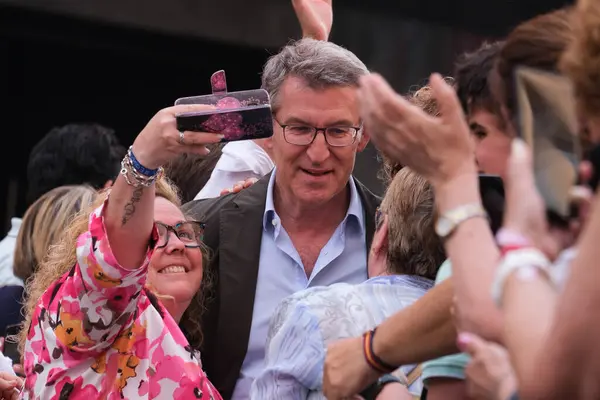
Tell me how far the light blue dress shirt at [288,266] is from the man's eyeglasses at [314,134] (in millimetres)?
226

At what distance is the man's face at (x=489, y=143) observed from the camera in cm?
235

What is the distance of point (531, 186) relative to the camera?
1.75 meters

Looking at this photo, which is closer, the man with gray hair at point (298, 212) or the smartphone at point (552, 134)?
the smartphone at point (552, 134)

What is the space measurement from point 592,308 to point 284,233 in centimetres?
236

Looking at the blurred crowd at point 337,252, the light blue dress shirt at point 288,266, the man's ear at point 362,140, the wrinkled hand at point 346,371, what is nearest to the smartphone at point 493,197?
the blurred crowd at point 337,252

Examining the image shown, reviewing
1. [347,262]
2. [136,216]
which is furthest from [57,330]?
[347,262]

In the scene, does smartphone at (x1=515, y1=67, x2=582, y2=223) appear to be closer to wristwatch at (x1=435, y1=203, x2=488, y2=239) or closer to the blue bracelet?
wristwatch at (x1=435, y1=203, x2=488, y2=239)

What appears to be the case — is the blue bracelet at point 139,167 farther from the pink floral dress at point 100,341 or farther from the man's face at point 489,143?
the man's face at point 489,143

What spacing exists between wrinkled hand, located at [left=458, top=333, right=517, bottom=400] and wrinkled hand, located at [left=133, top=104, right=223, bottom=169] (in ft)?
3.27

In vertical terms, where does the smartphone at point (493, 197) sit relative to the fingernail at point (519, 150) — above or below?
below

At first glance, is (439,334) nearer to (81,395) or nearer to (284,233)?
(81,395)

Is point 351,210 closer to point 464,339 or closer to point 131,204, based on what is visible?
point 131,204

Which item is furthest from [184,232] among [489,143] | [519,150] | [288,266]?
[519,150]

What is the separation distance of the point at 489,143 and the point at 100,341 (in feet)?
3.89
